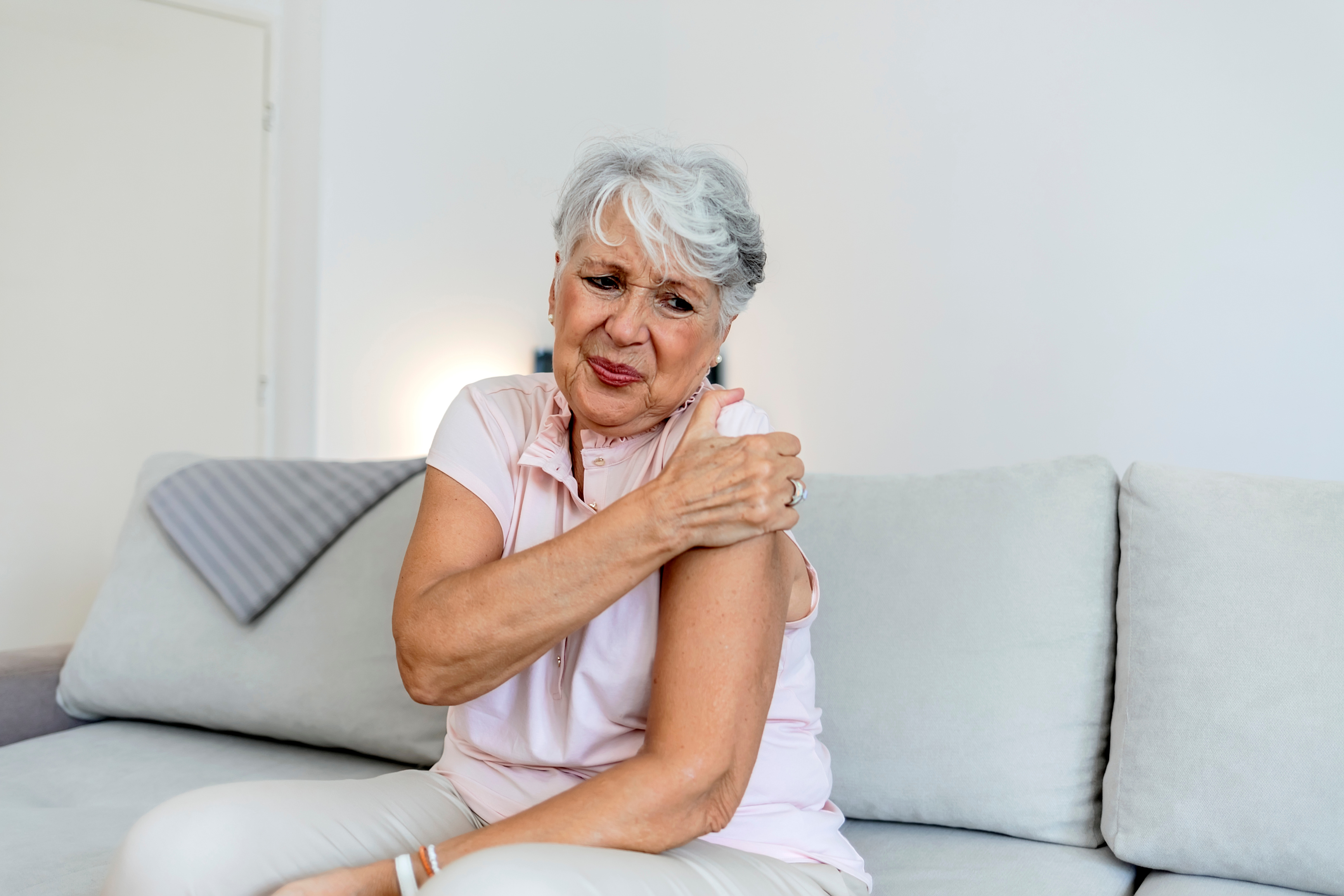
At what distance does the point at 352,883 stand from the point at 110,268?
120 inches

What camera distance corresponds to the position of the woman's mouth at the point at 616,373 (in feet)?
3.65

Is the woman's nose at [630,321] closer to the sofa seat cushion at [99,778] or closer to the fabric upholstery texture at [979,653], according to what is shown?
the fabric upholstery texture at [979,653]

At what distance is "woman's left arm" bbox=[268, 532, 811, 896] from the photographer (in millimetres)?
895

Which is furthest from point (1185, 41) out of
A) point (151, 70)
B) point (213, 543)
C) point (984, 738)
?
point (151, 70)

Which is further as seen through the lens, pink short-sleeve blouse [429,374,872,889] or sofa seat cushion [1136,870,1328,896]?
sofa seat cushion [1136,870,1328,896]

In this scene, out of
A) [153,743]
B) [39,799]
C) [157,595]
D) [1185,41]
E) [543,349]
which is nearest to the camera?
[39,799]

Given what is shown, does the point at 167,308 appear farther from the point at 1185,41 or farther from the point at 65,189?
the point at 1185,41

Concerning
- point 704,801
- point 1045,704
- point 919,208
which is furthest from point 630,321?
point 919,208

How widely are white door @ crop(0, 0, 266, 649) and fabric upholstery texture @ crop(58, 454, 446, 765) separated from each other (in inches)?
61.2

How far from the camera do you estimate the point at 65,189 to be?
3.25 metres

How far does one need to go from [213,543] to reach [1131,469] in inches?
62.1

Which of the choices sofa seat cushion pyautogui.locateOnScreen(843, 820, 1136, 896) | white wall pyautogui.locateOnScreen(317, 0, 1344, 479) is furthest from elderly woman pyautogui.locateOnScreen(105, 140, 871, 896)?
white wall pyautogui.locateOnScreen(317, 0, 1344, 479)

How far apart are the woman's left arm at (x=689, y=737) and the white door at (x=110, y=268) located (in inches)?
113

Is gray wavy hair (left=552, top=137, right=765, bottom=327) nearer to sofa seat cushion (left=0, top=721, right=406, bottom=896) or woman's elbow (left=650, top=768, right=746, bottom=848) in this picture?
woman's elbow (left=650, top=768, right=746, bottom=848)
